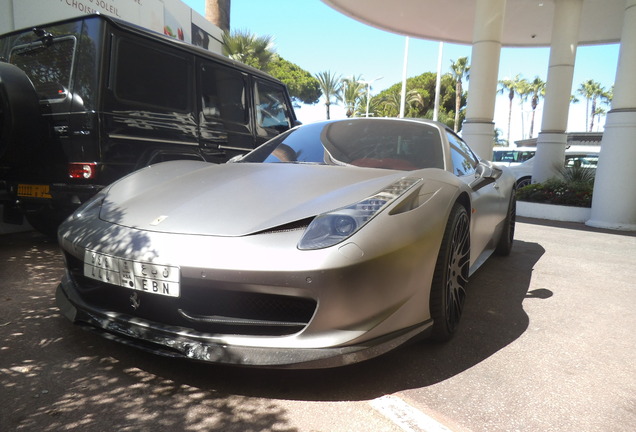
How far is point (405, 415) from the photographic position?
160 cm

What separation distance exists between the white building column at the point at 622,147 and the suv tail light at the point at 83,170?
26.8ft

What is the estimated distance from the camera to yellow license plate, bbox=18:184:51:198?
3535 millimetres

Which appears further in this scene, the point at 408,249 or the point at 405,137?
the point at 405,137

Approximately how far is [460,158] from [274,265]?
2.01 meters

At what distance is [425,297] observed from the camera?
193 cm

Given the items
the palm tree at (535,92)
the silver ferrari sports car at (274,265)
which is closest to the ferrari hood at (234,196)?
the silver ferrari sports car at (274,265)

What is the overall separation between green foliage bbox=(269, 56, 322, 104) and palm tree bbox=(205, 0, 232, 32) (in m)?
26.1

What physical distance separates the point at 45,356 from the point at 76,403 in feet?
1.66

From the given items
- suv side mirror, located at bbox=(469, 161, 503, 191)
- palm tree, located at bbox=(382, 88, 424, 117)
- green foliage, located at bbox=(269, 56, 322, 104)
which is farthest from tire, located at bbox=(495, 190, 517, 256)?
palm tree, located at bbox=(382, 88, 424, 117)

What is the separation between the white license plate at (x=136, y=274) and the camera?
5.38ft

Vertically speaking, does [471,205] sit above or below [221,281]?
above

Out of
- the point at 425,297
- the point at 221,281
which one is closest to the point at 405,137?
the point at 425,297

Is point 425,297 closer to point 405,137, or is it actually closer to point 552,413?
point 552,413

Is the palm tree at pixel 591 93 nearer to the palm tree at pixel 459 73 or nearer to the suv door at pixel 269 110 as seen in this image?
the palm tree at pixel 459 73
